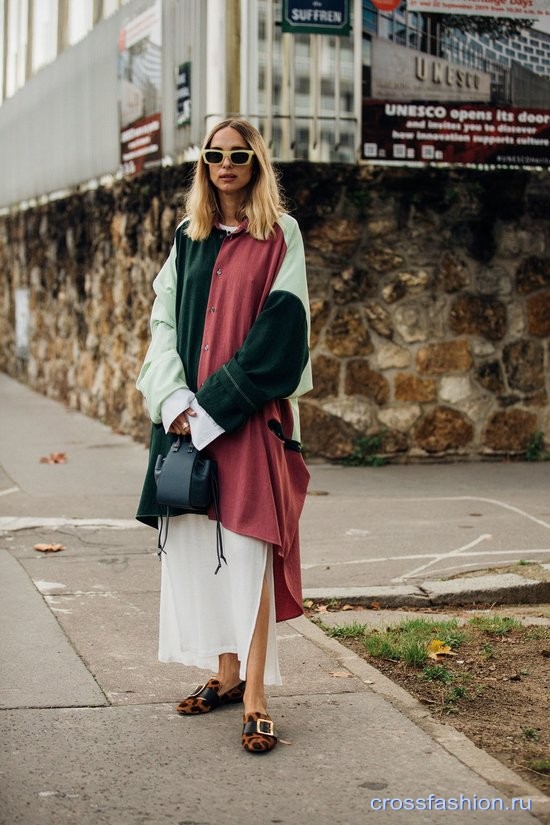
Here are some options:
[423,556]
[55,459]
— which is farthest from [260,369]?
[55,459]

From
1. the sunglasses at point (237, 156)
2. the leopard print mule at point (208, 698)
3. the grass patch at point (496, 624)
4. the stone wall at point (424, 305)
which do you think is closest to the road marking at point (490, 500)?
the stone wall at point (424, 305)

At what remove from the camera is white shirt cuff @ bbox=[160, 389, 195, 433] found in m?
4.27

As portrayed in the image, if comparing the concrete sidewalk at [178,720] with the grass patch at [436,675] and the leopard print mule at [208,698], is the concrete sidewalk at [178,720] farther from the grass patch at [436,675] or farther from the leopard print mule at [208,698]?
the grass patch at [436,675]

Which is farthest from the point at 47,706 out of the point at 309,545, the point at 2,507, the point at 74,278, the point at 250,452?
the point at 74,278

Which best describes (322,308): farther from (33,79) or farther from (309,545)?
(33,79)

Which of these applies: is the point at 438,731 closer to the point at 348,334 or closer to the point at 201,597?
the point at 201,597

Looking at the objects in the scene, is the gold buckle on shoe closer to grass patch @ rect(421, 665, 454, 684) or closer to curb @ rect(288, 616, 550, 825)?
curb @ rect(288, 616, 550, 825)

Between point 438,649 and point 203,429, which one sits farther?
point 438,649

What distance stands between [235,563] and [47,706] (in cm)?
88

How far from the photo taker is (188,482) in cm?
419

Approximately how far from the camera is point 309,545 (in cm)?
757

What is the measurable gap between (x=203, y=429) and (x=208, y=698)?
97 cm

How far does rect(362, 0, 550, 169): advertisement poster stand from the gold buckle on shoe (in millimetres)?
6762

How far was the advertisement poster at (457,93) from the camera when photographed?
1010 centimetres
